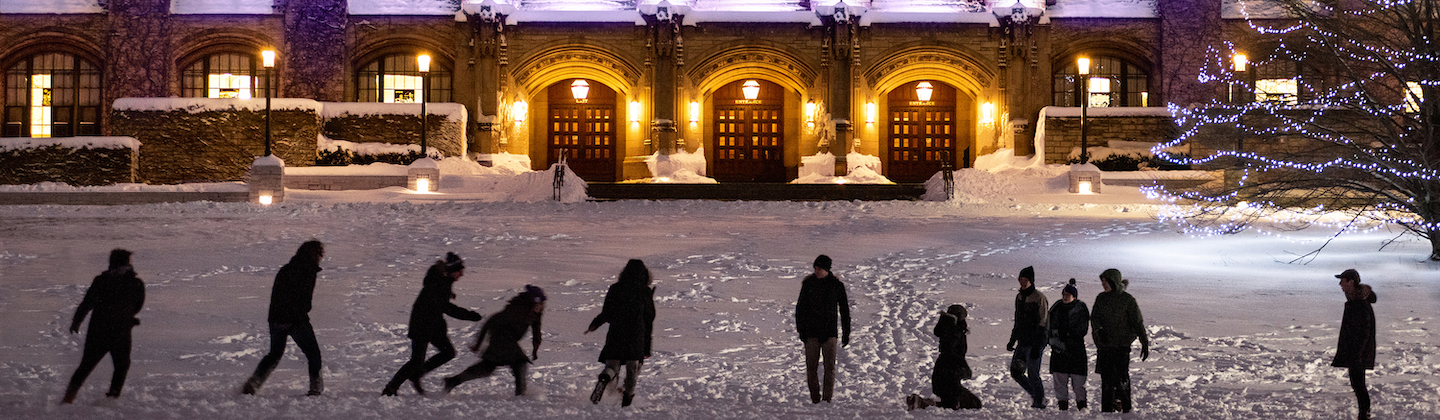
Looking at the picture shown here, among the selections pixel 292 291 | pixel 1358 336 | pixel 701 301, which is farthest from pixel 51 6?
pixel 1358 336

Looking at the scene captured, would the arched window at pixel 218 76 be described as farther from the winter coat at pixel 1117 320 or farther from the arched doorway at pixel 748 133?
the winter coat at pixel 1117 320

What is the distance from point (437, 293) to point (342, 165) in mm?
22795

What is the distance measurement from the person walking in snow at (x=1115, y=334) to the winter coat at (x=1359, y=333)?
49.7 inches

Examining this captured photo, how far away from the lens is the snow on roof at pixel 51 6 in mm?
32812

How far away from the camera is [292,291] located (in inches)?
299

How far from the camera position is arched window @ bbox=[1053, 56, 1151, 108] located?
109ft

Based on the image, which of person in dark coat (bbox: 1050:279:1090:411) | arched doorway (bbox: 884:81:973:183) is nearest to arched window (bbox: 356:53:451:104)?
arched doorway (bbox: 884:81:973:183)

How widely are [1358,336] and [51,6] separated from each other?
113ft

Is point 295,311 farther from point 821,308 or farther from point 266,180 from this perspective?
point 266,180

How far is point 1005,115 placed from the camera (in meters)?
32.2

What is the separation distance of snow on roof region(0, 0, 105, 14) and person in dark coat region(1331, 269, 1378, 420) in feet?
109

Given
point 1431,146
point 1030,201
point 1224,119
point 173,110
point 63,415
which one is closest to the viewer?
point 63,415

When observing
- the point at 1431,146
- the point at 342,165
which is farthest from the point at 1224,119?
the point at 342,165

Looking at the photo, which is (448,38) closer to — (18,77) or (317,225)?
(18,77)
